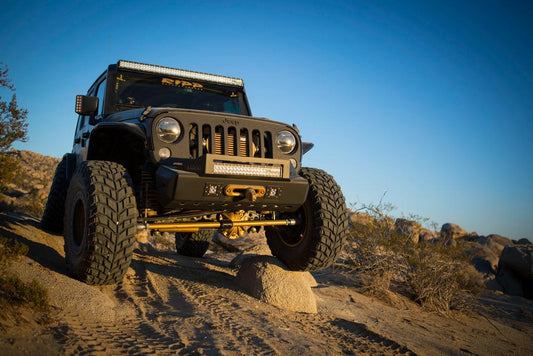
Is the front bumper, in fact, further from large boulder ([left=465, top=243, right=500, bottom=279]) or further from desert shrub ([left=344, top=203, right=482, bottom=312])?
large boulder ([left=465, top=243, right=500, bottom=279])

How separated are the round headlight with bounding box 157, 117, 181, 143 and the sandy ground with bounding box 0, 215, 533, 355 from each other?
4.91 feet

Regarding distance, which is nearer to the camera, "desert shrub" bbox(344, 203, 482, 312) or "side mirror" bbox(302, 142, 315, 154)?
"side mirror" bbox(302, 142, 315, 154)

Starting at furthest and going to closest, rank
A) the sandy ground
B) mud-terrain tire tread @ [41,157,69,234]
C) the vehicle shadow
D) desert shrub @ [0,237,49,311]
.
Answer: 1. mud-terrain tire tread @ [41,157,69,234]
2. the vehicle shadow
3. desert shrub @ [0,237,49,311]
4. the sandy ground

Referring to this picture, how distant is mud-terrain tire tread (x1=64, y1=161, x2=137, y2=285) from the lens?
10.2ft

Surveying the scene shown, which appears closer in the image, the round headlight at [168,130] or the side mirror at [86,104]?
the round headlight at [168,130]

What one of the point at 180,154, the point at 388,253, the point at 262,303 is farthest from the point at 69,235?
the point at 388,253

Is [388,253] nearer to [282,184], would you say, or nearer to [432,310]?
[432,310]

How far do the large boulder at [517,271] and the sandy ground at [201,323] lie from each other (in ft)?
25.6

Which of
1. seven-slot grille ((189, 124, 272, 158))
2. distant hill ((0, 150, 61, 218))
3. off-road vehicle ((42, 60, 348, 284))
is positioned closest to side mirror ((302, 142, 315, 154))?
off-road vehicle ((42, 60, 348, 284))

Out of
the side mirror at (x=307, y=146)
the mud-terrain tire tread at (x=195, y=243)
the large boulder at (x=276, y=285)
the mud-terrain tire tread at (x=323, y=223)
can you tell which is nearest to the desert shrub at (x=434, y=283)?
the large boulder at (x=276, y=285)

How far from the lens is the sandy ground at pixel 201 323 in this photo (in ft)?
8.06

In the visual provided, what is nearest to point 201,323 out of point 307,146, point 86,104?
point 307,146

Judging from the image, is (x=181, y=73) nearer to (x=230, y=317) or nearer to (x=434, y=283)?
(x=230, y=317)

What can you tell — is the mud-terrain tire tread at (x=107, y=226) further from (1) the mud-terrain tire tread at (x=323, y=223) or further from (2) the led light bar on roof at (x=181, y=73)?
(2) the led light bar on roof at (x=181, y=73)
